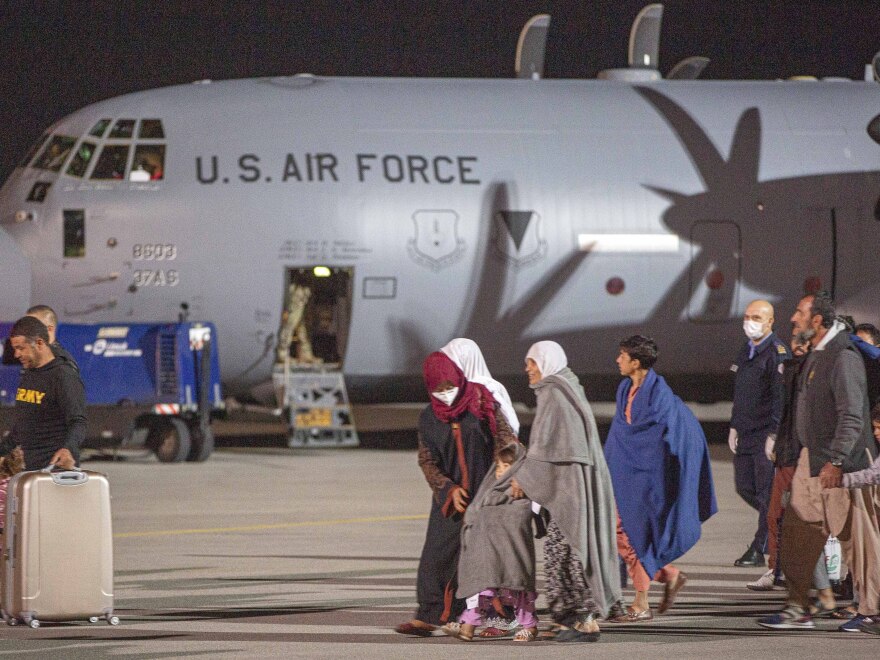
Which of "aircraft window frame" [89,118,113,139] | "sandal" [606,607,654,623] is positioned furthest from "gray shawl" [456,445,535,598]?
"aircraft window frame" [89,118,113,139]

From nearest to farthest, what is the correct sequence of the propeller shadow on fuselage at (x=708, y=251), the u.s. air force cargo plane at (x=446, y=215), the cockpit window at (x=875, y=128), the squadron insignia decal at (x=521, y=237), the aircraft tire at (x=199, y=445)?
the cockpit window at (x=875, y=128), the aircraft tire at (x=199, y=445), the u.s. air force cargo plane at (x=446, y=215), the squadron insignia decal at (x=521, y=237), the propeller shadow on fuselage at (x=708, y=251)

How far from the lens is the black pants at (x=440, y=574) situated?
898cm

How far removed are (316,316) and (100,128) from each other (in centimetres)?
379

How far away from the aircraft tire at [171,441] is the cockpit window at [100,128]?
3.54 m

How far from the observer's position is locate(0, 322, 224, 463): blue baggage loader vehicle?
1912 cm

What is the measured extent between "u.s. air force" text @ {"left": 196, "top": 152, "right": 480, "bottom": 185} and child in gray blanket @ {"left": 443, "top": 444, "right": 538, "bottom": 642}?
11.7m

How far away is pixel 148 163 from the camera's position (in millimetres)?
20109

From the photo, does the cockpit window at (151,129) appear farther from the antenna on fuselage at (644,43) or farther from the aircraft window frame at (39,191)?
the antenna on fuselage at (644,43)

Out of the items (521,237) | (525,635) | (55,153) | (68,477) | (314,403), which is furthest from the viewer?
(521,237)

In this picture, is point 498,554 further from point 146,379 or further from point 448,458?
point 146,379

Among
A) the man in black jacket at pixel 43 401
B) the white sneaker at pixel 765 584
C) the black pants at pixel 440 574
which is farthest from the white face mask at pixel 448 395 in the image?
the white sneaker at pixel 765 584

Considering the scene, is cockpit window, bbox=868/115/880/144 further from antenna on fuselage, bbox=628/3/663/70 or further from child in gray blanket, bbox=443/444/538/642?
child in gray blanket, bbox=443/444/538/642

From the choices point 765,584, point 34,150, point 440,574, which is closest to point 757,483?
point 765,584

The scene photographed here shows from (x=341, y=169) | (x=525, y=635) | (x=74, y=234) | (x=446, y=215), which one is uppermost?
(x=341, y=169)
